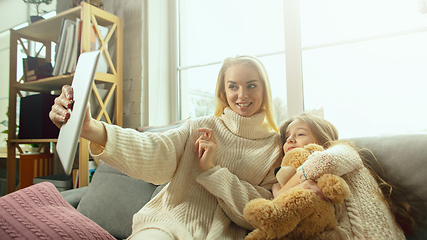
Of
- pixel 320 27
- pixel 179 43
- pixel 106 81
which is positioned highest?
pixel 179 43

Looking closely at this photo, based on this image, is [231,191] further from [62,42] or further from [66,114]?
[62,42]

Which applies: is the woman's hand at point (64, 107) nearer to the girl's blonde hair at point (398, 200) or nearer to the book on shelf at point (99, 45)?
the girl's blonde hair at point (398, 200)

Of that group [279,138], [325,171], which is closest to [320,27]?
[279,138]

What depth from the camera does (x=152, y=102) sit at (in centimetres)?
213

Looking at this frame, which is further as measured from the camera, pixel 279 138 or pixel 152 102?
pixel 152 102

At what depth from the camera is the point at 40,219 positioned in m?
0.81

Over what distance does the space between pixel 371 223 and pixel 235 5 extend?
65.1 inches

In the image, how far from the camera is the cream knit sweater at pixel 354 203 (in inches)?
29.5

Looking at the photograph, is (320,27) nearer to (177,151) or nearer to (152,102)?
(177,151)

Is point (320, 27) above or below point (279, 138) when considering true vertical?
above

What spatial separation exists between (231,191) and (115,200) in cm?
73

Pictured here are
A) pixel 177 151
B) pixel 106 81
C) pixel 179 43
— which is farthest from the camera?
pixel 179 43

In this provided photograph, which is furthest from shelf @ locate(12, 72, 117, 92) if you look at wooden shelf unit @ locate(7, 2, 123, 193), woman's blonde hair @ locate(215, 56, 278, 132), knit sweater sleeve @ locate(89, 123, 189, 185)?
knit sweater sleeve @ locate(89, 123, 189, 185)

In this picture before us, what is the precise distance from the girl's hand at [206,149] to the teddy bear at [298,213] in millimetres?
285
